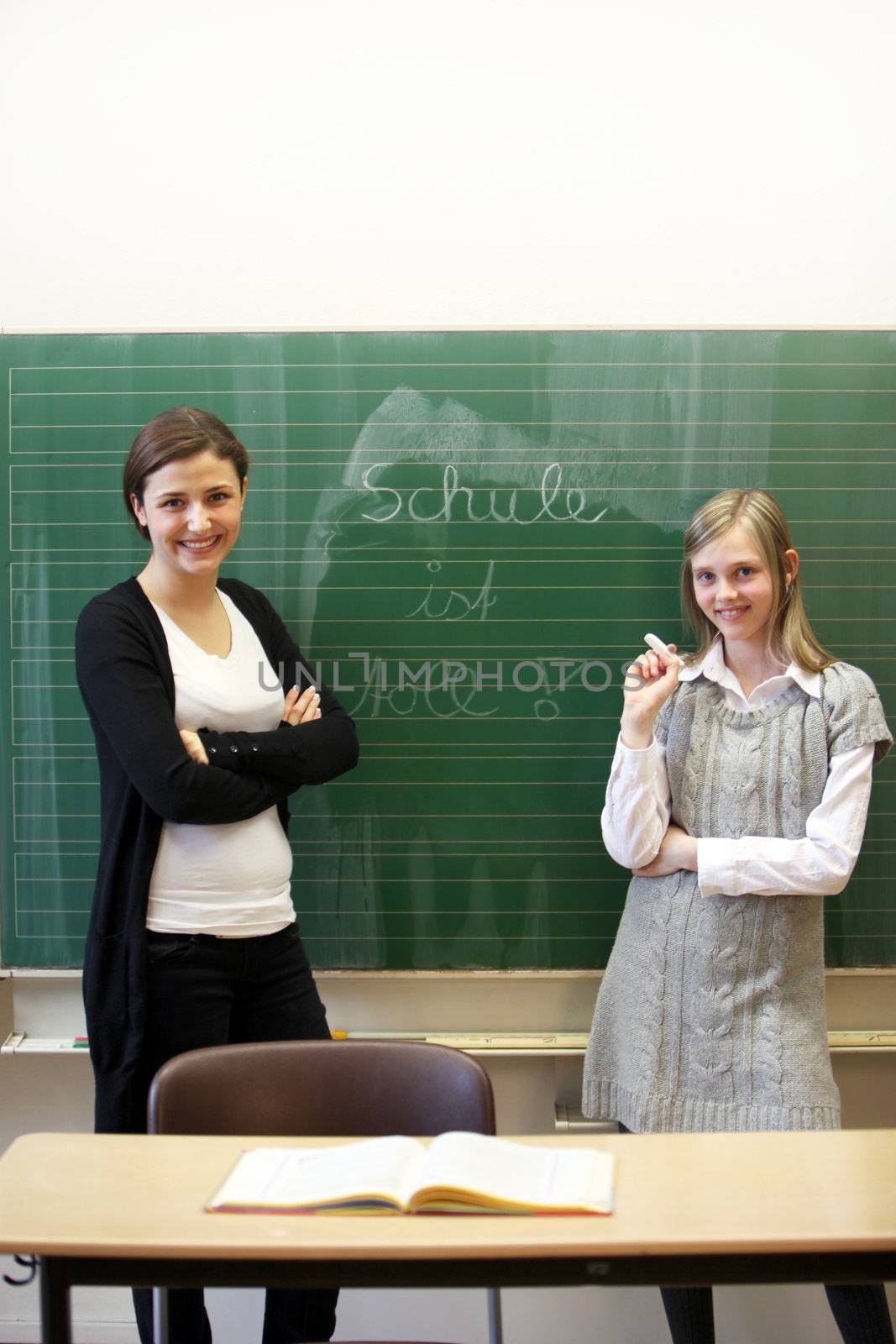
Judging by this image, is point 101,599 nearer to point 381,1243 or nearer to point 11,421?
point 11,421

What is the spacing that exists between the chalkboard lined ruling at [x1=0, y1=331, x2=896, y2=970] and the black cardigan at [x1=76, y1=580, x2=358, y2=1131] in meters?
0.42

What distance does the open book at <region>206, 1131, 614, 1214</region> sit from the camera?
4.21 ft

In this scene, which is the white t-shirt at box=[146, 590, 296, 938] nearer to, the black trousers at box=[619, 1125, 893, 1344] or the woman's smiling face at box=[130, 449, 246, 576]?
the woman's smiling face at box=[130, 449, 246, 576]

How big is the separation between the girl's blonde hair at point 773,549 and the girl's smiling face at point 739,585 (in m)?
0.01

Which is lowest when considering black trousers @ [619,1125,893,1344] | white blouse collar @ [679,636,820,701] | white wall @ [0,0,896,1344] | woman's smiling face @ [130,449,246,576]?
black trousers @ [619,1125,893,1344]

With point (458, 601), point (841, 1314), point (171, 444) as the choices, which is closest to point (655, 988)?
point (841, 1314)

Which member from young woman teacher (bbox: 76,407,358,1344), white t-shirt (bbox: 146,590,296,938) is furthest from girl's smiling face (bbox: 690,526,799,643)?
white t-shirt (bbox: 146,590,296,938)

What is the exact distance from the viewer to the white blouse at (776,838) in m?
2.03

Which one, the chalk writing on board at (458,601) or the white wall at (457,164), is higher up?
the white wall at (457,164)

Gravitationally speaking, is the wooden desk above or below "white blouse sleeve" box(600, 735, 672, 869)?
below

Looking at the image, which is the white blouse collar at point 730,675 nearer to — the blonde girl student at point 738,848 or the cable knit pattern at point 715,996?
the blonde girl student at point 738,848

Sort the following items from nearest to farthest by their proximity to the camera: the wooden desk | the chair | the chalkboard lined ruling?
the wooden desk, the chair, the chalkboard lined ruling

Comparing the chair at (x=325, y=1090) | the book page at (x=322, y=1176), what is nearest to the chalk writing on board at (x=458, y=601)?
the chair at (x=325, y=1090)

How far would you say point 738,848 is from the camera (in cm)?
205
